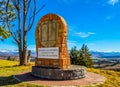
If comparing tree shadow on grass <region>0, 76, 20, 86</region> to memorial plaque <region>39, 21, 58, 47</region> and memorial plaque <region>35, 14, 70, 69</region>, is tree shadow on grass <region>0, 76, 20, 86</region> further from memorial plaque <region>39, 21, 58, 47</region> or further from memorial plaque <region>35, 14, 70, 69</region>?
memorial plaque <region>39, 21, 58, 47</region>

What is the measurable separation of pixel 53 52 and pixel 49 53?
1.30ft

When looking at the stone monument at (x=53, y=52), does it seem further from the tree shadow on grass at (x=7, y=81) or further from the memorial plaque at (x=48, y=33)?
the tree shadow on grass at (x=7, y=81)

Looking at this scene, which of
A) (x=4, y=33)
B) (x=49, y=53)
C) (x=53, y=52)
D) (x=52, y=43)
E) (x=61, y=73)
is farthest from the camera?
(x=4, y=33)

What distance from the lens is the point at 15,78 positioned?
1456 cm

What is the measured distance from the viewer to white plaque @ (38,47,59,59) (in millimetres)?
15395

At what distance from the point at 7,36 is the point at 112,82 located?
59.4 ft

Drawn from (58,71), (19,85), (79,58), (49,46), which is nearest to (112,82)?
(58,71)

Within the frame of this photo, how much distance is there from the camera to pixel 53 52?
1557cm

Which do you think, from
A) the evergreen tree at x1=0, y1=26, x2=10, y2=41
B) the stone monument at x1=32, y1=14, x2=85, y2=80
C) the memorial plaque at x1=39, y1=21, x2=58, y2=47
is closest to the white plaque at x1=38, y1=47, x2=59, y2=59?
the stone monument at x1=32, y1=14, x2=85, y2=80

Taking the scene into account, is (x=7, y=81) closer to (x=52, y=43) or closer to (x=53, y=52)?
(x=53, y=52)

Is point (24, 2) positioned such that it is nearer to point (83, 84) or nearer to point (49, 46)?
point (49, 46)

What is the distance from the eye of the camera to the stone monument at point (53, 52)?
14.8 metres

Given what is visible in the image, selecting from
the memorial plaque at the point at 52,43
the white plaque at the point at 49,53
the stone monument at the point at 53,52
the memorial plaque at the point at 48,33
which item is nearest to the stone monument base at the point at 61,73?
the stone monument at the point at 53,52

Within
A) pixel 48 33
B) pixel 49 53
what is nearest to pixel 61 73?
pixel 49 53
